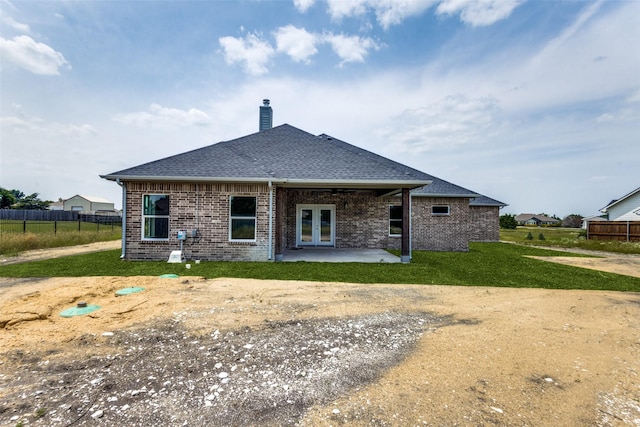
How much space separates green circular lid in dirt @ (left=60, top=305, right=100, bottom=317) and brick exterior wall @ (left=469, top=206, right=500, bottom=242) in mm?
20078

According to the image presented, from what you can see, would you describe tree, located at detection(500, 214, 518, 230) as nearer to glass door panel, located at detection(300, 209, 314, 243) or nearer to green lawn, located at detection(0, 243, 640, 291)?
green lawn, located at detection(0, 243, 640, 291)

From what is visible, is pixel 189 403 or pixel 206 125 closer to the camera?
pixel 189 403

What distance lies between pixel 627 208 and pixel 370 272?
3393cm

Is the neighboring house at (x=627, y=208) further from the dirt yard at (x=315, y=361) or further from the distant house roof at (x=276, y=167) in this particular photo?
the dirt yard at (x=315, y=361)

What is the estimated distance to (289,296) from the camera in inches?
235

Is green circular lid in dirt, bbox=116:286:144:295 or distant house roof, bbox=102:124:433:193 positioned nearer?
green circular lid in dirt, bbox=116:286:144:295

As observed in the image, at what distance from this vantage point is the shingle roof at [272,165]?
33.7 ft

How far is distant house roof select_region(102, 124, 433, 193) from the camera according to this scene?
33.7ft

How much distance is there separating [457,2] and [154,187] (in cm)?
1345

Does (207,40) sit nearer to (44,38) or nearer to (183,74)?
(183,74)

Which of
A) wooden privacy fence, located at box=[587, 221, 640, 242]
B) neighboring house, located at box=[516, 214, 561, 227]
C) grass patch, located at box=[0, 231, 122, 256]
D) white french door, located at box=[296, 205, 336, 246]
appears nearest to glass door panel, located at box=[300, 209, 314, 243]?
white french door, located at box=[296, 205, 336, 246]

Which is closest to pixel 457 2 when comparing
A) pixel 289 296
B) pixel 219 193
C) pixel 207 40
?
pixel 207 40

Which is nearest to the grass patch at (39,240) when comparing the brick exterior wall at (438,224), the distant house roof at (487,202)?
the brick exterior wall at (438,224)

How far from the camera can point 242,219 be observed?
35.0ft
